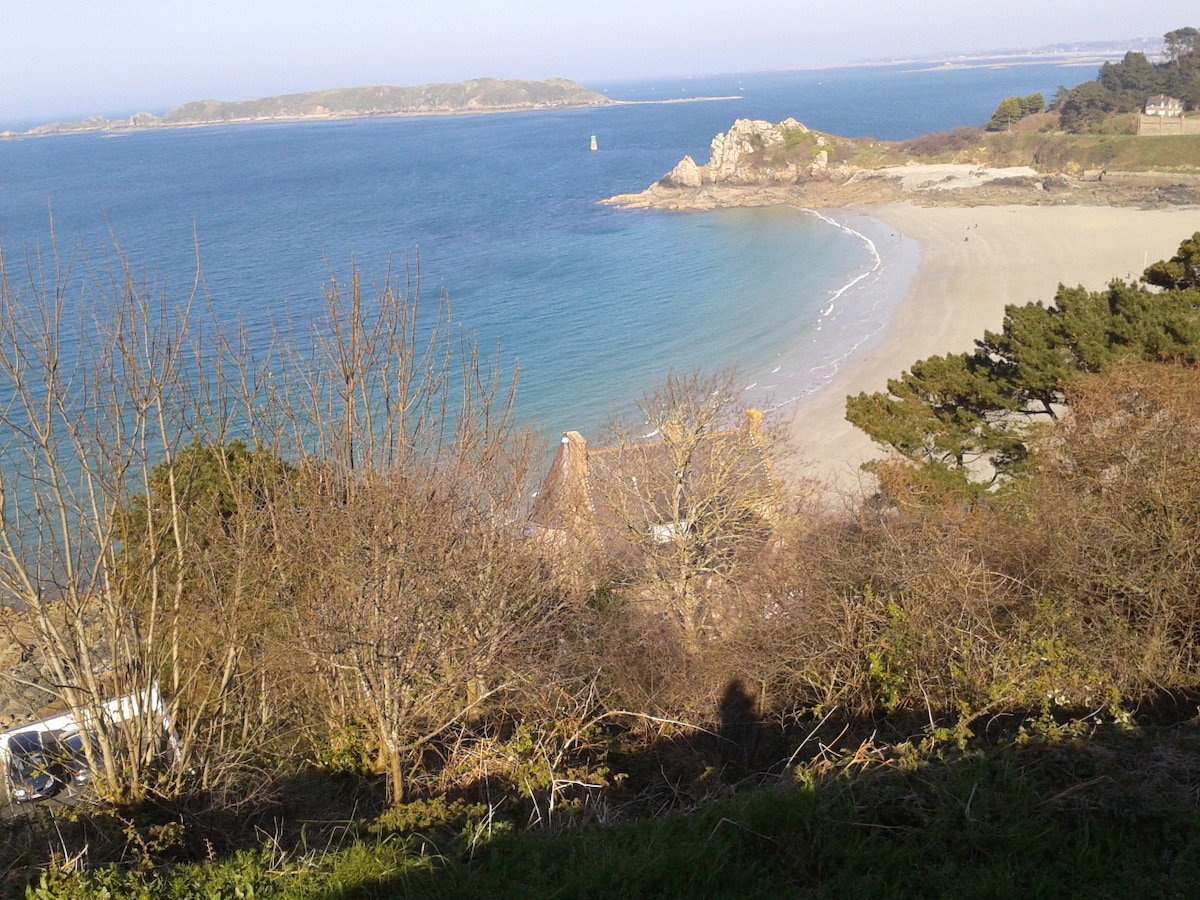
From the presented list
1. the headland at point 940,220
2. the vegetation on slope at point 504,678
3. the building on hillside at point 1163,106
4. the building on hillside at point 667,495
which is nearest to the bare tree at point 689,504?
the building on hillside at point 667,495

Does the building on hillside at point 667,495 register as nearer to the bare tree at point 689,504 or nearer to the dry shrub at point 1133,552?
the bare tree at point 689,504

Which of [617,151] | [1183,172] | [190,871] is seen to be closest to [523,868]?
[190,871]

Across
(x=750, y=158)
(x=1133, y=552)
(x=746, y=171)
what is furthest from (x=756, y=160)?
(x=1133, y=552)

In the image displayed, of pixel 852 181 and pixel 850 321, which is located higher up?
pixel 852 181

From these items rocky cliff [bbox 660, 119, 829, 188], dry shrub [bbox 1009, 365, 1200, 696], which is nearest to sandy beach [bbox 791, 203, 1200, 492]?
dry shrub [bbox 1009, 365, 1200, 696]

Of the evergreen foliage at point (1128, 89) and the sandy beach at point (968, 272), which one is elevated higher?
the evergreen foliage at point (1128, 89)

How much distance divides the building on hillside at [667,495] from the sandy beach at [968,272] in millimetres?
5652

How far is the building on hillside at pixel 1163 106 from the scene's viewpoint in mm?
72069

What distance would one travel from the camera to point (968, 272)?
4081 cm

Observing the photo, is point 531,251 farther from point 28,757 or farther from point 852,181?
point 28,757

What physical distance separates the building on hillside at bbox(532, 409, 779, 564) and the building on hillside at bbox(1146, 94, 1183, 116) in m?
75.8

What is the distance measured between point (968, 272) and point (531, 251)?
21981 millimetres

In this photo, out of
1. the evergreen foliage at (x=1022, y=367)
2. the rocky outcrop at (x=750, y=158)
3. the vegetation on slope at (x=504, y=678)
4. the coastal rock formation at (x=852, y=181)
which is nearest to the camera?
the vegetation on slope at (x=504, y=678)

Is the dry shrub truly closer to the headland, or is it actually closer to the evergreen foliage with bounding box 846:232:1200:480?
the evergreen foliage with bounding box 846:232:1200:480
